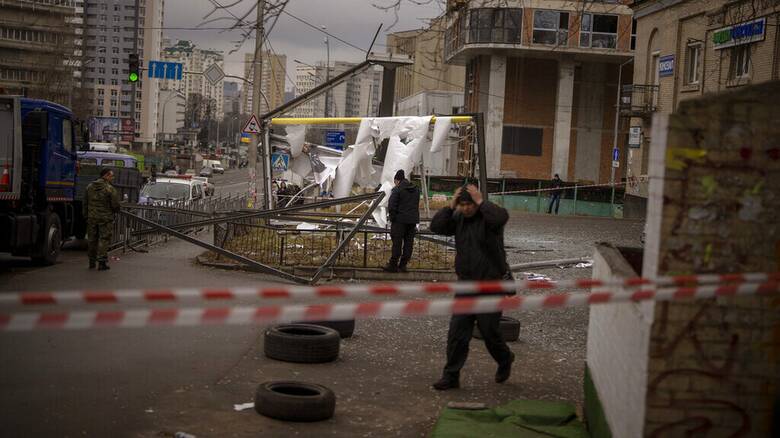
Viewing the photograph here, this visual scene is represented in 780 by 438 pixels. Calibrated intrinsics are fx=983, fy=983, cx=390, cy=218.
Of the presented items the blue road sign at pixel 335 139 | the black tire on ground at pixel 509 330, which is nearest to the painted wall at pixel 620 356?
the black tire on ground at pixel 509 330

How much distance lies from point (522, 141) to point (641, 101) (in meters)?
22.7

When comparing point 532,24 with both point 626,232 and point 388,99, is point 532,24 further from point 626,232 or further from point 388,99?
point 388,99

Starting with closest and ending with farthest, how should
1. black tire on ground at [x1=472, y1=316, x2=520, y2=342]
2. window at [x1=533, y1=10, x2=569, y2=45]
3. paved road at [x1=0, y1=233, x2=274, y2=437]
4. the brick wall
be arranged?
the brick wall
paved road at [x1=0, y1=233, x2=274, y2=437]
black tire on ground at [x1=472, y1=316, x2=520, y2=342]
window at [x1=533, y1=10, x2=569, y2=45]

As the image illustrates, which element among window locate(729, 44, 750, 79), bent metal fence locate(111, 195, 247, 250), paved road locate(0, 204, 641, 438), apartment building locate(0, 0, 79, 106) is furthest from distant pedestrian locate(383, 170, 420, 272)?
apartment building locate(0, 0, 79, 106)

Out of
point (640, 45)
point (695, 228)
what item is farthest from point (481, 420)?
point (640, 45)

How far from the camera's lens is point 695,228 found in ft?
17.2

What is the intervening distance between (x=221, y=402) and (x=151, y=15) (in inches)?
6249

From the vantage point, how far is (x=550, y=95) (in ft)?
210

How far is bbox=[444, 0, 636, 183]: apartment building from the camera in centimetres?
5962

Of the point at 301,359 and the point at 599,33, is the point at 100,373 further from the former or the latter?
the point at 599,33

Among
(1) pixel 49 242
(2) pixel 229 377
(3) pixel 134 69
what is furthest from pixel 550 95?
(2) pixel 229 377

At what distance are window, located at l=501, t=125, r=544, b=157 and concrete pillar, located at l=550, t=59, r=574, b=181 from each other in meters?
1.42

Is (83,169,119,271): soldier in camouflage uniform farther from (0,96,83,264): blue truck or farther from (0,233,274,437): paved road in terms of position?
(0,233,274,437): paved road

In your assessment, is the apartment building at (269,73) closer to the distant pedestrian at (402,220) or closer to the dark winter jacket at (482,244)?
the distant pedestrian at (402,220)
